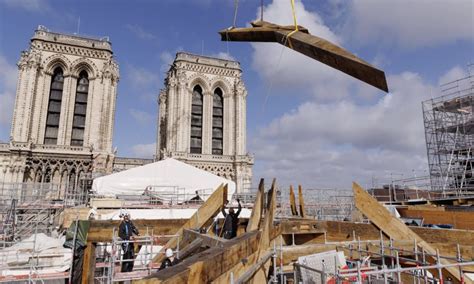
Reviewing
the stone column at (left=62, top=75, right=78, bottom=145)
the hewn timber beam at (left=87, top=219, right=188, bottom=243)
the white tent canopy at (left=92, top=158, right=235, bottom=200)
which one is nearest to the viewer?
the hewn timber beam at (left=87, top=219, right=188, bottom=243)

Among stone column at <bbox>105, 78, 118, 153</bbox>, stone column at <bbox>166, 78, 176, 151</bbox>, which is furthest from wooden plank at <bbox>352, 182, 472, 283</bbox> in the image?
stone column at <bbox>166, 78, 176, 151</bbox>

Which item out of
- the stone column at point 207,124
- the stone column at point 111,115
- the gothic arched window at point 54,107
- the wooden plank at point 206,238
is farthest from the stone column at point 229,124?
the wooden plank at point 206,238

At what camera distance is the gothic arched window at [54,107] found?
3850cm

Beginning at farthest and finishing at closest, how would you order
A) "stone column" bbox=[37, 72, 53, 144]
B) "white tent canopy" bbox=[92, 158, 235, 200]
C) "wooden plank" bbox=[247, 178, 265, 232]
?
"stone column" bbox=[37, 72, 53, 144] < "white tent canopy" bbox=[92, 158, 235, 200] < "wooden plank" bbox=[247, 178, 265, 232]

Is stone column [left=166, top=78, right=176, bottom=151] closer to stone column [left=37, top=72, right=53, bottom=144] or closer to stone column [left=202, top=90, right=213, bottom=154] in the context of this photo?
stone column [left=202, top=90, right=213, bottom=154]

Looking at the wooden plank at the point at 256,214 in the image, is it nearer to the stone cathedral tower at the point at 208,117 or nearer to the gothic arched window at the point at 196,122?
the stone cathedral tower at the point at 208,117

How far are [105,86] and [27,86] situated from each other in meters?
8.64

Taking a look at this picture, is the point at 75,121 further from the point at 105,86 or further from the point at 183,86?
the point at 183,86

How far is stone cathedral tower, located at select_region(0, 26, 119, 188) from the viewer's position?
35.0 metres

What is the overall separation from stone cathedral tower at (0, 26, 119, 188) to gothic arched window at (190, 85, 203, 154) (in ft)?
39.9

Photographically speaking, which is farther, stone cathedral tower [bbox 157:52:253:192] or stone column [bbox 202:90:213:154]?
stone column [bbox 202:90:213:154]

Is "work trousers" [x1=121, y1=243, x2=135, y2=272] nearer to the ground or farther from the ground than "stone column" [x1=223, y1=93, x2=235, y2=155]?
nearer to the ground

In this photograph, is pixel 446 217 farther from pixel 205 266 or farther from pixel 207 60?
pixel 207 60

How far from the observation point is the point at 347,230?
11078 mm
